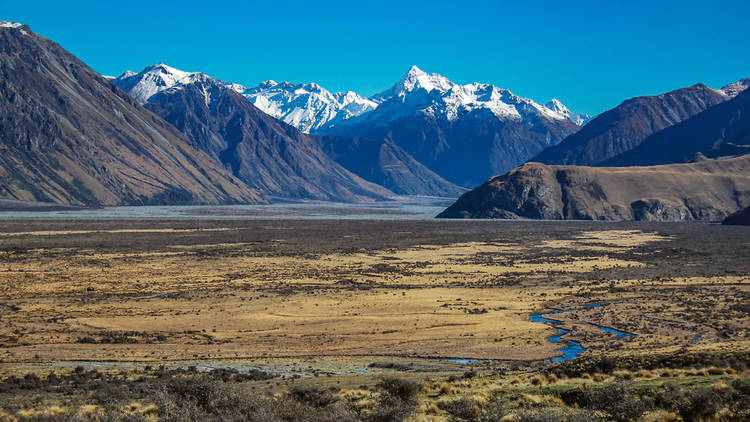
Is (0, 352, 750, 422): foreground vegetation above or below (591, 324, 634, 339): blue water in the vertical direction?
above

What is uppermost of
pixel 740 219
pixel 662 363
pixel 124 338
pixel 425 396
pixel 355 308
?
pixel 740 219

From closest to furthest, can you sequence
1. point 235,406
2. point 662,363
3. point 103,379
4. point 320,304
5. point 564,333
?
1. point 235,406
2. point 662,363
3. point 103,379
4. point 564,333
5. point 320,304

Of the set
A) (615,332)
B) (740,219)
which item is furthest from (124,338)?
(740,219)

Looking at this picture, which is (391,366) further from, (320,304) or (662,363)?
(320,304)

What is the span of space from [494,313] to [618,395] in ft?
99.8

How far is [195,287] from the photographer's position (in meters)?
64.4

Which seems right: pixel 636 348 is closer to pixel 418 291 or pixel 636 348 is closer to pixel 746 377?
pixel 746 377

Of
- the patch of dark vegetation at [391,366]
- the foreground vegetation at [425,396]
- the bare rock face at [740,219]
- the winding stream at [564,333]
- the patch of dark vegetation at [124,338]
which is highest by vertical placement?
the bare rock face at [740,219]

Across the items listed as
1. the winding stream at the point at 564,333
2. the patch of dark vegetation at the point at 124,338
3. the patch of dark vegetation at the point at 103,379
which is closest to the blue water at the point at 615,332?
the winding stream at the point at 564,333

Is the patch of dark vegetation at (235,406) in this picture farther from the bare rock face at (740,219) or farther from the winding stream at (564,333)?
the bare rock face at (740,219)

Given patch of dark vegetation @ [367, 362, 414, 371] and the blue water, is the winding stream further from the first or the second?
patch of dark vegetation @ [367, 362, 414, 371]

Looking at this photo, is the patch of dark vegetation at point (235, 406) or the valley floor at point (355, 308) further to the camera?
the valley floor at point (355, 308)

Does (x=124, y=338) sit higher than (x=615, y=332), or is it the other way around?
(x=615, y=332)

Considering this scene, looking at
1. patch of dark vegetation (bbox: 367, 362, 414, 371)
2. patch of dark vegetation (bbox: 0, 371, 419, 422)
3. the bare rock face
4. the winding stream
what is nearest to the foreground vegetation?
patch of dark vegetation (bbox: 0, 371, 419, 422)
